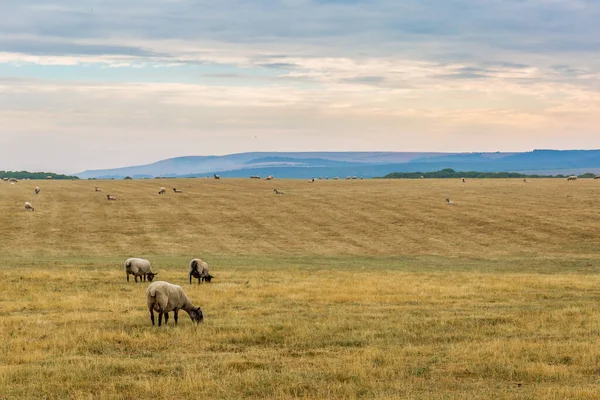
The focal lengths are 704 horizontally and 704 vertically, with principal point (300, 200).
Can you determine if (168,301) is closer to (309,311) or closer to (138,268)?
(309,311)

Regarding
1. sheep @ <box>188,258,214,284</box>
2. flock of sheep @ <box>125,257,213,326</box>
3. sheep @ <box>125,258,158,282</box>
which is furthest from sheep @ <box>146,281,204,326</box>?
sheep @ <box>125,258,158,282</box>

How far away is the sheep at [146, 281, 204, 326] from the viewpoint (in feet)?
70.7

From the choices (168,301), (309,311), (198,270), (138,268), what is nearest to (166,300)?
(168,301)

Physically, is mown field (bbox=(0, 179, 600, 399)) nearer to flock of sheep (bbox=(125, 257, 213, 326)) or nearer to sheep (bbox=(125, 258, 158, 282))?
flock of sheep (bbox=(125, 257, 213, 326))

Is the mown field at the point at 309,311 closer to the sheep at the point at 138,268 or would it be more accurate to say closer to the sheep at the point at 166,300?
the sheep at the point at 166,300

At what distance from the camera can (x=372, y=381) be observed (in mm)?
15062

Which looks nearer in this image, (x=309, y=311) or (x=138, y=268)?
(x=309, y=311)

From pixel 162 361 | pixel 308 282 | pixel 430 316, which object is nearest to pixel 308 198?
pixel 308 282

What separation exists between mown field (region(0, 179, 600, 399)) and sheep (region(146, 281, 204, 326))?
60 centimetres

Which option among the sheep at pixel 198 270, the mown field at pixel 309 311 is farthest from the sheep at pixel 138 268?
the sheep at pixel 198 270

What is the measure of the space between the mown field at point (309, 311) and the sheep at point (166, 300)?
60 centimetres

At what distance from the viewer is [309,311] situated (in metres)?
25.5

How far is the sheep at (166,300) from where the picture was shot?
21.6 meters

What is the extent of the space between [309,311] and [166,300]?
19.4 ft
